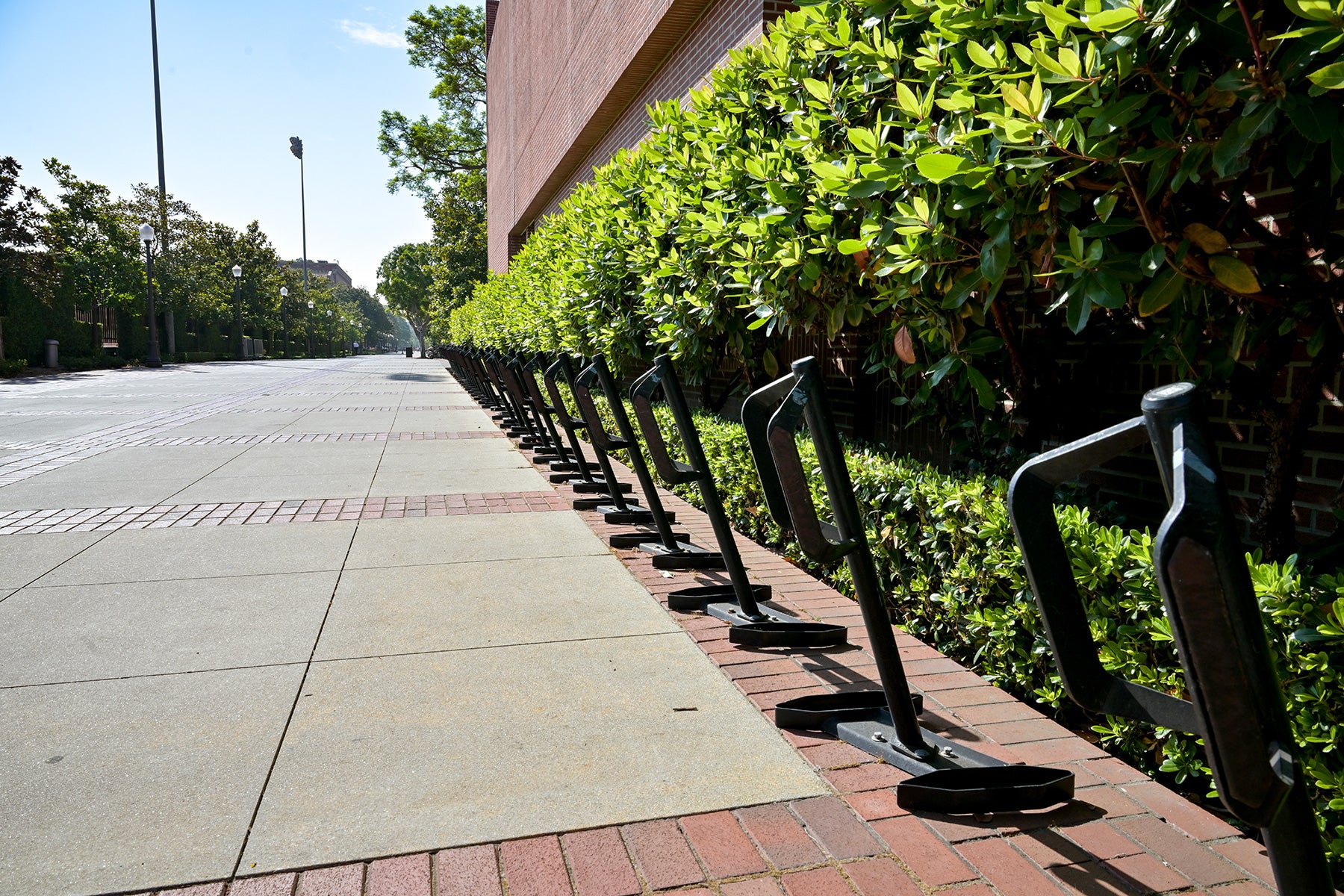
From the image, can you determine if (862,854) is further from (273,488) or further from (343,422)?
(343,422)

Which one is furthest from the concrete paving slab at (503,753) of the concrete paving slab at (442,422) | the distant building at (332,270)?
the distant building at (332,270)

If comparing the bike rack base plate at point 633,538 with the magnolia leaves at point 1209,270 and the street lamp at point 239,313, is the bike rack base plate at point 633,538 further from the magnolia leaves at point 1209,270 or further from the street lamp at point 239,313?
the street lamp at point 239,313

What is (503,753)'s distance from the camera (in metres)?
2.82

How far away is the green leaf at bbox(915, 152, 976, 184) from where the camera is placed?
103 inches

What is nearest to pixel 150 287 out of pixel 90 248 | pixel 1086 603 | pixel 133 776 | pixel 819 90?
pixel 90 248

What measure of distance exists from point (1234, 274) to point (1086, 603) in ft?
3.42

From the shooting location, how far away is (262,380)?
101ft

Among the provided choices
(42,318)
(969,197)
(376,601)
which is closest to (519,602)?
(376,601)

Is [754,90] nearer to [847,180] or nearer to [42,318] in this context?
[847,180]

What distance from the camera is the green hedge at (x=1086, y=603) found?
7.10 ft

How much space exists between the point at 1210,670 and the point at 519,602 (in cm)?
356

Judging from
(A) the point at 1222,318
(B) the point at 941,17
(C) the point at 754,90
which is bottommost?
(A) the point at 1222,318

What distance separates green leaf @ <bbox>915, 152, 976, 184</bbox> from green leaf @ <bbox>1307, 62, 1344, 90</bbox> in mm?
878

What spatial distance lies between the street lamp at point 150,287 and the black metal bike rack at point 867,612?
43233mm
